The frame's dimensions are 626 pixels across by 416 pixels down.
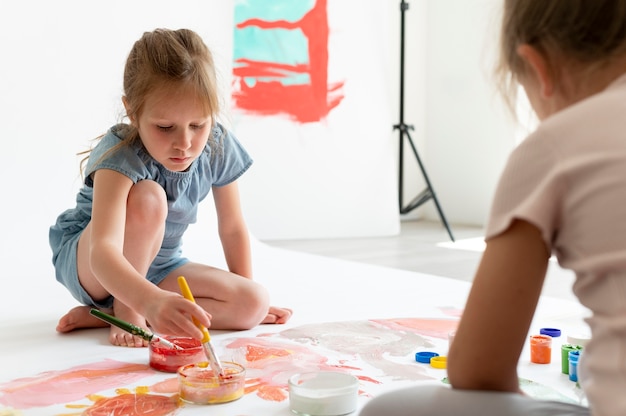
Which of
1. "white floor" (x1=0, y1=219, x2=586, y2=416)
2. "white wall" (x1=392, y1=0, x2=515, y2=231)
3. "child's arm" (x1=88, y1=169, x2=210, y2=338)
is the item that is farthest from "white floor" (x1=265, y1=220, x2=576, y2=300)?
"child's arm" (x1=88, y1=169, x2=210, y2=338)

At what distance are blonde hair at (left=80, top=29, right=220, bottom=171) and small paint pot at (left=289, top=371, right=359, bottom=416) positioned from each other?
54 centimetres

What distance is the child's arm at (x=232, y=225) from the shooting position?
1.65 meters

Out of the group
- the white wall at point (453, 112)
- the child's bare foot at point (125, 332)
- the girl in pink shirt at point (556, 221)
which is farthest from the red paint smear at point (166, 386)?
the white wall at point (453, 112)

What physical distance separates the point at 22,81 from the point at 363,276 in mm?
1181

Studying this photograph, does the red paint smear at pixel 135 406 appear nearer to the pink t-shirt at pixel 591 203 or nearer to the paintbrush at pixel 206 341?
the paintbrush at pixel 206 341

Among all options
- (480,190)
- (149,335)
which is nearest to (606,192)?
(149,335)

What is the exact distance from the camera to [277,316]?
1656mm

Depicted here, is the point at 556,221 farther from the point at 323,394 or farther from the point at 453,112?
the point at 453,112

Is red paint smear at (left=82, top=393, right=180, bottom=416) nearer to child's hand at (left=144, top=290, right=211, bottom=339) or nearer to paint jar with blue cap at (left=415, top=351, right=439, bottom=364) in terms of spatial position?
child's hand at (left=144, top=290, right=211, bottom=339)

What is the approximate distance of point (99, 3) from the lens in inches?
99.2

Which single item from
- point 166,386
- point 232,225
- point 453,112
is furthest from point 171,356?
point 453,112

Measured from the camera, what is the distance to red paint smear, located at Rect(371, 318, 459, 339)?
5.17 ft

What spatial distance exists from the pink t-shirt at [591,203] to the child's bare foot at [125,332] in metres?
1.00

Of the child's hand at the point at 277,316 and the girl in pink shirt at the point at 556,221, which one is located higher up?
the girl in pink shirt at the point at 556,221
